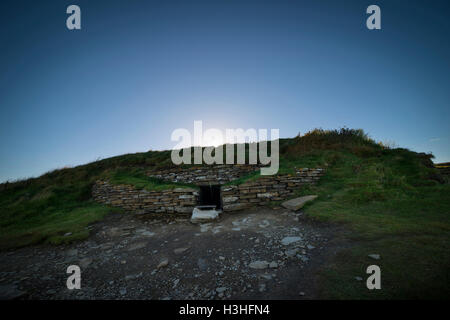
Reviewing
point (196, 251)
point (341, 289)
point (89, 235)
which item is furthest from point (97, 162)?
point (341, 289)

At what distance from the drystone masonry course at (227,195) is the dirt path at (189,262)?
1.18m

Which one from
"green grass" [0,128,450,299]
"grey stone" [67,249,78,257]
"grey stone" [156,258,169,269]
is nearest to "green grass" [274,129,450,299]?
"green grass" [0,128,450,299]

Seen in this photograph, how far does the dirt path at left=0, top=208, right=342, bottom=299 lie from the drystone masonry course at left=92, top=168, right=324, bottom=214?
1.18 m

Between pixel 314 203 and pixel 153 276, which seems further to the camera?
pixel 314 203

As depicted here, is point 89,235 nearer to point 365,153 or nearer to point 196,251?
point 196,251

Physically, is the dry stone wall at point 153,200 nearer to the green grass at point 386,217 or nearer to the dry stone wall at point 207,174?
the dry stone wall at point 207,174

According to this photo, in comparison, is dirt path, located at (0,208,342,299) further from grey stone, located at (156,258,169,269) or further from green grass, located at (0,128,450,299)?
green grass, located at (0,128,450,299)

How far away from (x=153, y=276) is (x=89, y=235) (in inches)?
146

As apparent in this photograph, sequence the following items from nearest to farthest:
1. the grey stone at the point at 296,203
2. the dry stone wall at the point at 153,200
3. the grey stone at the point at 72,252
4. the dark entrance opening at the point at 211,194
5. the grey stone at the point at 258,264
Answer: the grey stone at the point at 258,264, the grey stone at the point at 72,252, the grey stone at the point at 296,203, the dry stone wall at the point at 153,200, the dark entrance opening at the point at 211,194

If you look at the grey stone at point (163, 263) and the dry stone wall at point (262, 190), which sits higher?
the dry stone wall at point (262, 190)

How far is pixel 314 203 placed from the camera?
18.4 ft

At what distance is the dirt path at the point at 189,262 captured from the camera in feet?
8.75

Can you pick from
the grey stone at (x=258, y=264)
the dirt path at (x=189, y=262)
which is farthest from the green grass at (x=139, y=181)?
the grey stone at (x=258, y=264)

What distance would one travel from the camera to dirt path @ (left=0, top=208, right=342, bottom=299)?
8.75 ft
